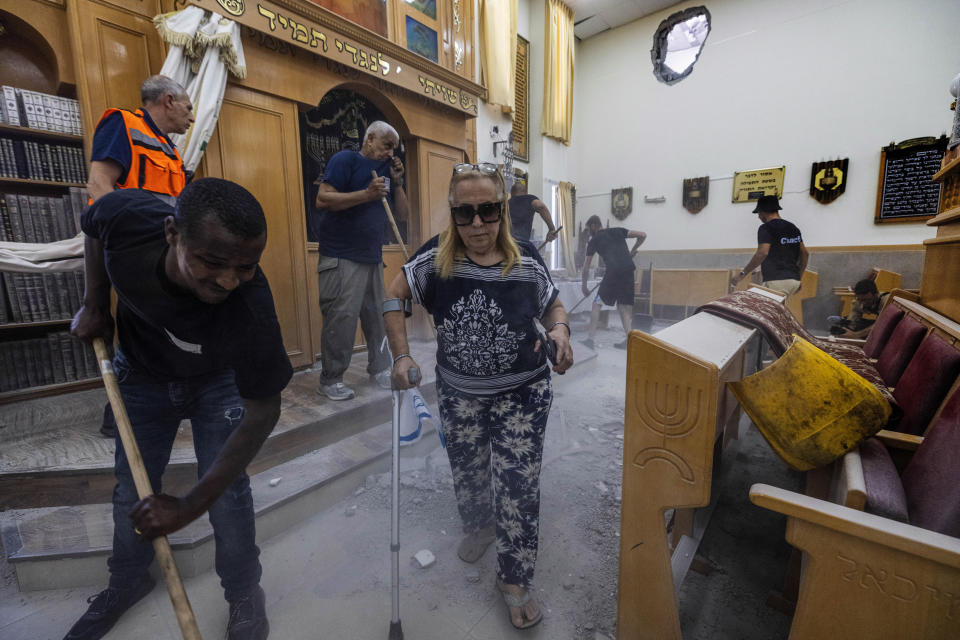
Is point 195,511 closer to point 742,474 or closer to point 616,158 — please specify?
point 742,474

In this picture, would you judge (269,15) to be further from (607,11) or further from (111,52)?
(607,11)

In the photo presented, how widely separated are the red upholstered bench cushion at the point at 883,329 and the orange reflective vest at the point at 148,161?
4.39 m

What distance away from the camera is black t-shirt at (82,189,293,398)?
1146mm

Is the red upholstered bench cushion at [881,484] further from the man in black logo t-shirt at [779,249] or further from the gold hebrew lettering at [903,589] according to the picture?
the man in black logo t-shirt at [779,249]

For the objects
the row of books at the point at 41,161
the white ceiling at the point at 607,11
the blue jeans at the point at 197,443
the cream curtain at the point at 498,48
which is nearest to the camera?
the blue jeans at the point at 197,443

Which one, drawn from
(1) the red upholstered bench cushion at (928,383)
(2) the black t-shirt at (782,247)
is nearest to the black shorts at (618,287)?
(2) the black t-shirt at (782,247)

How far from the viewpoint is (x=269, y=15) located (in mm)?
3248

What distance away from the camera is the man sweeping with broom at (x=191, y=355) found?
0.99 meters

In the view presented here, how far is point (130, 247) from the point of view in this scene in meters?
1.18

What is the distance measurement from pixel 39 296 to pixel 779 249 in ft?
24.5

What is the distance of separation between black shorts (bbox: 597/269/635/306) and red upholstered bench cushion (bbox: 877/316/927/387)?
339cm

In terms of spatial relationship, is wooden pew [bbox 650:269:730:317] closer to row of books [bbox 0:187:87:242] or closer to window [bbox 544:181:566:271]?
window [bbox 544:181:566:271]

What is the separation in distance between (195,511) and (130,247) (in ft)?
2.56

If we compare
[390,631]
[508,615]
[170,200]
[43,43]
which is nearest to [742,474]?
[508,615]
